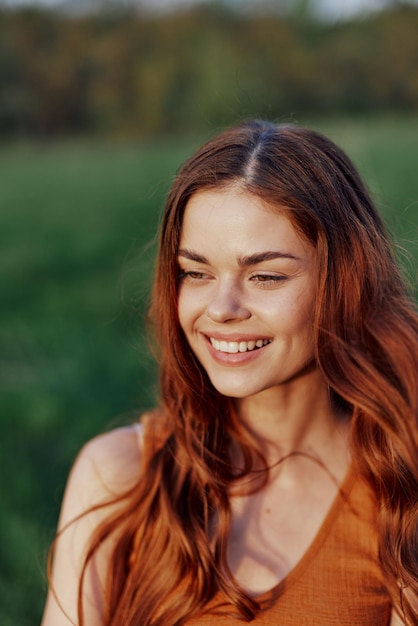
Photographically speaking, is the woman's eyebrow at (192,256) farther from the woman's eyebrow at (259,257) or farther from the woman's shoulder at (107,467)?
the woman's shoulder at (107,467)

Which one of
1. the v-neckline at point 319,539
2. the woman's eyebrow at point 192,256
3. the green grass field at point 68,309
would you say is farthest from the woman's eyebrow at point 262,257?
the v-neckline at point 319,539

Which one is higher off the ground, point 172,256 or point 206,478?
point 172,256

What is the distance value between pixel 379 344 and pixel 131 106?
30.6 meters

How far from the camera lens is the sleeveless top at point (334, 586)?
6.93 feet

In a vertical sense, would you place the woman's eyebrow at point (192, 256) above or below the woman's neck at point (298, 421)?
above

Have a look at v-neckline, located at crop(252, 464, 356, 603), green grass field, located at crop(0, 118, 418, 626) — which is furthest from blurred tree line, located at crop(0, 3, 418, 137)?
v-neckline, located at crop(252, 464, 356, 603)

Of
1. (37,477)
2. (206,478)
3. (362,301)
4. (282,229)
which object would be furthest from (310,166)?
(37,477)

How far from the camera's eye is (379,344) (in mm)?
2240

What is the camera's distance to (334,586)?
217 centimetres

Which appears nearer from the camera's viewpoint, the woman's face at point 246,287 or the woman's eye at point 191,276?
the woman's face at point 246,287

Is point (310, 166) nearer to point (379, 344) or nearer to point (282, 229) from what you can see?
point (282, 229)

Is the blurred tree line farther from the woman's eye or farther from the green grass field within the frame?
the woman's eye

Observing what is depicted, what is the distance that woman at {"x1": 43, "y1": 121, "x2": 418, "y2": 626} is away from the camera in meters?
2.09

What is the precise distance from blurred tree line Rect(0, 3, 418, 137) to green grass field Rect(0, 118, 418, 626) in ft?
40.1
